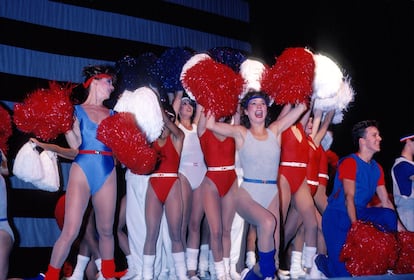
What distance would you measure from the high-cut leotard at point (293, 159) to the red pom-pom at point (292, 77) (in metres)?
0.71

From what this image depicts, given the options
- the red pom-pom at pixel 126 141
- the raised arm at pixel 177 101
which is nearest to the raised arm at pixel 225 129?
the red pom-pom at pixel 126 141

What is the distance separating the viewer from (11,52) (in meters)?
5.43

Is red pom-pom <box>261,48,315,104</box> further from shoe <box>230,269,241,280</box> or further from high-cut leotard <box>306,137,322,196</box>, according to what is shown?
shoe <box>230,269,241,280</box>

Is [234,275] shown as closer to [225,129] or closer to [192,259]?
[192,259]

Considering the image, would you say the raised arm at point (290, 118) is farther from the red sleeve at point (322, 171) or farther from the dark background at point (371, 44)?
the dark background at point (371, 44)

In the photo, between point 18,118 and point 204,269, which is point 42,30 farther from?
point 204,269

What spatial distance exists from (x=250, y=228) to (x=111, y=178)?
195 cm

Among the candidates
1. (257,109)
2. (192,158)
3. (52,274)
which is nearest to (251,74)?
(257,109)

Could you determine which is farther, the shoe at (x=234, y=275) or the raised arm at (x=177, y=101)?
the raised arm at (x=177, y=101)

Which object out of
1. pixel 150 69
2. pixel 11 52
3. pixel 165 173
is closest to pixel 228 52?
pixel 150 69

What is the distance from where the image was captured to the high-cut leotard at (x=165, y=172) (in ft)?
14.6

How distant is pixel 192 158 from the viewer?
4.95 metres

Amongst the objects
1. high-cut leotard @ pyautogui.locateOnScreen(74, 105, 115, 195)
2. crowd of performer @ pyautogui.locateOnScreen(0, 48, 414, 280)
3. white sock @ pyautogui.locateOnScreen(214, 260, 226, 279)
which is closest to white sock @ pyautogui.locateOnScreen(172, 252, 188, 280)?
crowd of performer @ pyautogui.locateOnScreen(0, 48, 414, 280)

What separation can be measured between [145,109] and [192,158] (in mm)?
1024
